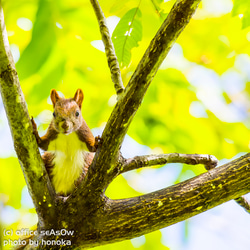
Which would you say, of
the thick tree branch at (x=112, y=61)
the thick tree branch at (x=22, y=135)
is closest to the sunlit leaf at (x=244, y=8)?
the thick tree branch at (x=112, y=61)

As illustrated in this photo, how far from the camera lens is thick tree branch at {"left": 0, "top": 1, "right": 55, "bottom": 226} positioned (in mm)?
1434

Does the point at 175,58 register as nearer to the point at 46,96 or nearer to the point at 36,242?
the point at 46,96

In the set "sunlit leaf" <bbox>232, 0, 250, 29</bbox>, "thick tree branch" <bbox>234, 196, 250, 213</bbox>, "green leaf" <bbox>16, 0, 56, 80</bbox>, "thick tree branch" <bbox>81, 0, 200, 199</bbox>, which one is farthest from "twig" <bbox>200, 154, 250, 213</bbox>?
"green leaf" <bbox>16, 0, 56, 80</bbox>

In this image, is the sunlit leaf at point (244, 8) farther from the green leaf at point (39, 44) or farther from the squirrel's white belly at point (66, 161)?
the green leaf at point (39, 44)

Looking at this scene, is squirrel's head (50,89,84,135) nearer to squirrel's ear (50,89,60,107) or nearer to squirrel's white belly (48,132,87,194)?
squirrel's ear (50,89,60,107)

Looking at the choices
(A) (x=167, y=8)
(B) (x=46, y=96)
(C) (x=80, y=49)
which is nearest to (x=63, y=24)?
(C) (x=80, y=49)

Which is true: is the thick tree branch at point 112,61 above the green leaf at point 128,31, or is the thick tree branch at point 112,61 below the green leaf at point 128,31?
below

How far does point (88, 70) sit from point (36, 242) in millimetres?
1201

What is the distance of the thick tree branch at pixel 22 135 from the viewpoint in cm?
143

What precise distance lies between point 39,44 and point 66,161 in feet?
2.41

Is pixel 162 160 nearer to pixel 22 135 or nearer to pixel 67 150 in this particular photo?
pixel 67 150

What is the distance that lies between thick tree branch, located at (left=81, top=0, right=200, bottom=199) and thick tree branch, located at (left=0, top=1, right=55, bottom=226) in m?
0.17

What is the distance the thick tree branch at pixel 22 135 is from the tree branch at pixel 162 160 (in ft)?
1.20

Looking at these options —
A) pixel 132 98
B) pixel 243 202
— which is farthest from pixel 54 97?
pixel 243 202
